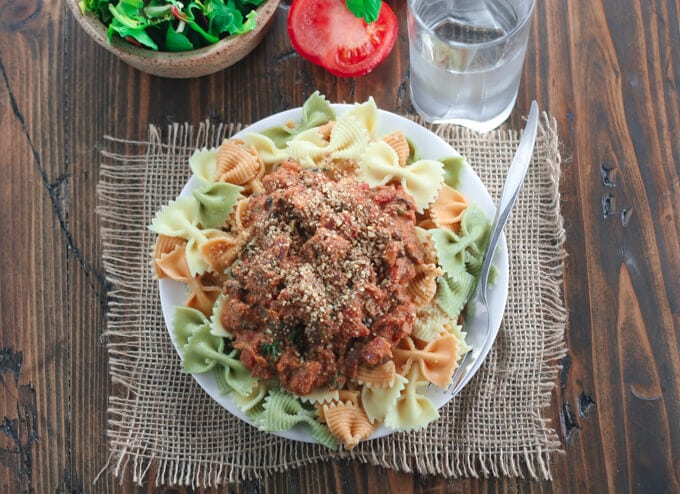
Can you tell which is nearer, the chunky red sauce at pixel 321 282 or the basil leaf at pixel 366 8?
the chunky red sauce at pixel 321 282

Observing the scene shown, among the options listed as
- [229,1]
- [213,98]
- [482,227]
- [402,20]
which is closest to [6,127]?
[213,98]

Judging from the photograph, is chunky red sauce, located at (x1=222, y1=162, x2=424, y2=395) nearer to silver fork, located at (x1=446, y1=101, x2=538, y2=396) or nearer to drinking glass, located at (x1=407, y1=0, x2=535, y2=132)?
silver fork, located at (x1=446, y1=101, x2=538, y2=396)

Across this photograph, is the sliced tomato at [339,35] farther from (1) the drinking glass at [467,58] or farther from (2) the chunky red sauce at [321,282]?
(2) the chunky red sauce at [321,282]

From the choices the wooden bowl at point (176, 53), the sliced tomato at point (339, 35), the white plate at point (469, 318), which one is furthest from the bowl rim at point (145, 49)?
the white plate at point (469, 318)

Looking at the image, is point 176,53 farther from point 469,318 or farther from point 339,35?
point 469,318

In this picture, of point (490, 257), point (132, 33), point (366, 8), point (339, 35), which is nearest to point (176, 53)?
point (132, 33)

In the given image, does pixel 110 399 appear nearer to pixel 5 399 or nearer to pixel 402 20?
pixel 5 399
